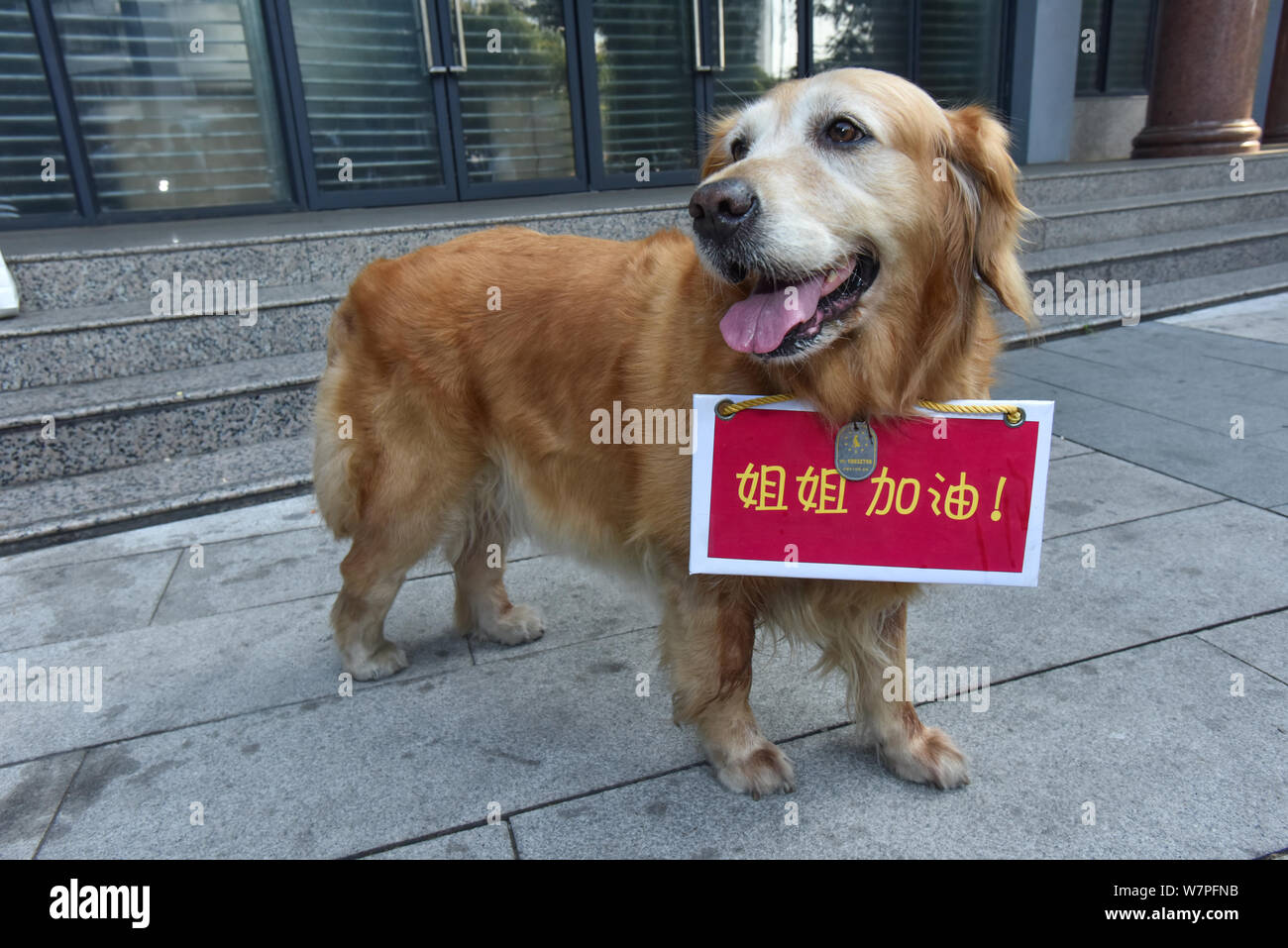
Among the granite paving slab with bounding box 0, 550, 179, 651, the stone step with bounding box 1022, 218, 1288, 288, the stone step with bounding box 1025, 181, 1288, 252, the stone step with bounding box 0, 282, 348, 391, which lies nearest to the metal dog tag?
the granite paving slab with bounding box 0, 550, 179, 651

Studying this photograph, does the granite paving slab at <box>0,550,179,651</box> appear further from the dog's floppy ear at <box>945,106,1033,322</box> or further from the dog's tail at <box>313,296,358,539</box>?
the dog's floppy ear at <box>945,106,1033,322</box>

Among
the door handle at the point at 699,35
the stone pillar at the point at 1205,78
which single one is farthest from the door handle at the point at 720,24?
the stone pillar at the point at 1205,78

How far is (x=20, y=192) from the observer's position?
7145 mm

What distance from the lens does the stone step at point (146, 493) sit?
4.04 metres

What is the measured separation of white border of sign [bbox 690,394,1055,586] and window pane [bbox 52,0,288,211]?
24.0 feet

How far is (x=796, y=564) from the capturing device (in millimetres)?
2143

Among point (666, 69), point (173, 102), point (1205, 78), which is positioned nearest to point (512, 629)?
point (173, 102)

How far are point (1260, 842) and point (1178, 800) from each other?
19 centimetres

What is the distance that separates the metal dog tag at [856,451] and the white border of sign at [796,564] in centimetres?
14

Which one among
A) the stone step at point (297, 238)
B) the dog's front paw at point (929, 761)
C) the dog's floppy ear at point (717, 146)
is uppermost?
the dog's floppy ear at point (717, 146)

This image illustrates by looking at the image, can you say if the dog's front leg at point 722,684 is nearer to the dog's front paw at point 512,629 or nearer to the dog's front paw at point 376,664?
the dog's front paw at point 512,629

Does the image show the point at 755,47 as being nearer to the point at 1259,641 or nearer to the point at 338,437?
the point at 338,437

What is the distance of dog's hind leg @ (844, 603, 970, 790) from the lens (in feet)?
7.59

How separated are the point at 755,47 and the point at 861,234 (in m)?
8.67
